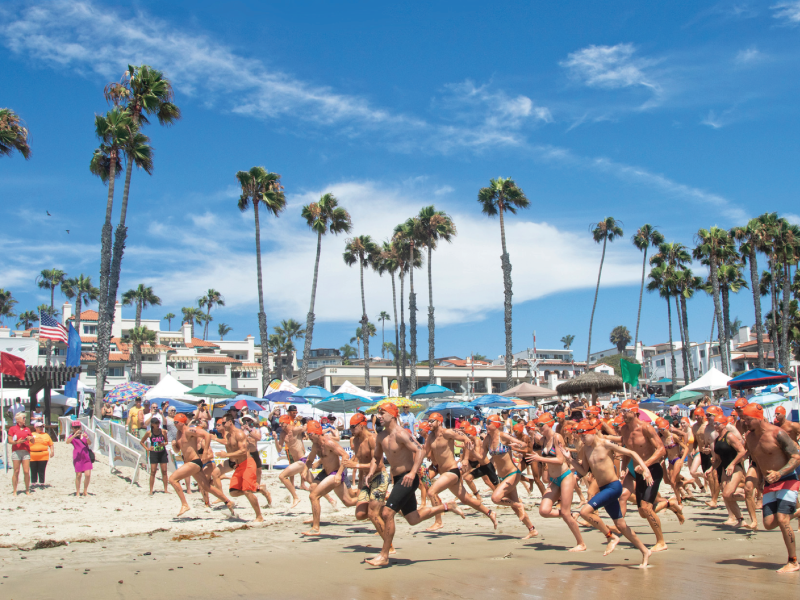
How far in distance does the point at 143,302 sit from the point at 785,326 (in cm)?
6007

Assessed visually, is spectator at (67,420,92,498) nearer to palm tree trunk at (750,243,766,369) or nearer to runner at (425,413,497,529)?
runner at (425,413,497,529)

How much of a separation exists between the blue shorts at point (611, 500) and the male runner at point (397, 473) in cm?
164

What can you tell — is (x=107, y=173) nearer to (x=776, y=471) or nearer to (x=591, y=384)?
(x=591, y=384)

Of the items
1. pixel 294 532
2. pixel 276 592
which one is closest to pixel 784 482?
pixel 276 592

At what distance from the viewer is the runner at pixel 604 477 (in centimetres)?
653

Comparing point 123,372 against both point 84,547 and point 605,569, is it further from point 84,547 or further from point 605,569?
point 605,569

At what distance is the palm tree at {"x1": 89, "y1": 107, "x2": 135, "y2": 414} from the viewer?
2427 cm

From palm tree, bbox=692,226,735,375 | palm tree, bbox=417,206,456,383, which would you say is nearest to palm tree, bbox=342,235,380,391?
palm tree, bbox=417,206,456,383

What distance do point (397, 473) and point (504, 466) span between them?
2.69 m

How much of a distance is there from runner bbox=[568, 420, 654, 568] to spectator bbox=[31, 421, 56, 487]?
10.9 m

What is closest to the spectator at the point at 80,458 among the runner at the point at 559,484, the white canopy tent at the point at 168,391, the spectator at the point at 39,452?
the spectator at the point at 39,452

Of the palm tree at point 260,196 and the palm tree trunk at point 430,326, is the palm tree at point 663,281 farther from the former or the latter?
the palm tree at point 260,196

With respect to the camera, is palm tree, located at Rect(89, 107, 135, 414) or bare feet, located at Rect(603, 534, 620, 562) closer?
bare feet, located at Rect(603, 534, 620, 562)

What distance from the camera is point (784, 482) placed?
593 cm
